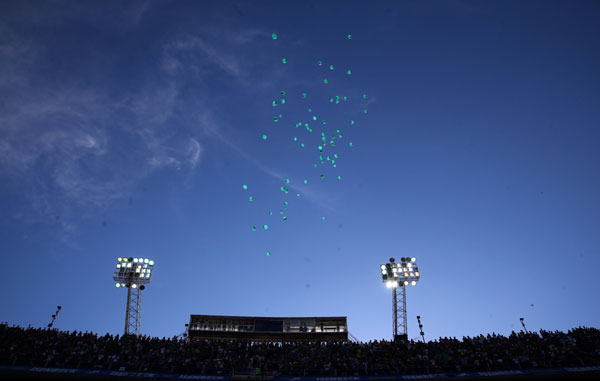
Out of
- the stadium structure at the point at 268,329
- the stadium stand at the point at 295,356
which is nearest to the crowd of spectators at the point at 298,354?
the stadium stand at the point at 295,356

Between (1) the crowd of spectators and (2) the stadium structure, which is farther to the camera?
(2) the stadium structure

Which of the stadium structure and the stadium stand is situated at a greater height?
the stadium structure

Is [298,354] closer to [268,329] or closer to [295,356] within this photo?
[295,356]

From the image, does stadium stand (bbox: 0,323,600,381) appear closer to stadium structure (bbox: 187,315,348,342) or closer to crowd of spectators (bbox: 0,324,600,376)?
crowd of spectators (bbox: 0,324,600,376)

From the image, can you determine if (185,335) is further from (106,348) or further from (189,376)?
(189,376)

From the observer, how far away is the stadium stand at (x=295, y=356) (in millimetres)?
29578

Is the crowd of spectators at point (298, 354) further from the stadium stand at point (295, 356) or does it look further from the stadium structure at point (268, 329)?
the stadium structure at point (268, 329)

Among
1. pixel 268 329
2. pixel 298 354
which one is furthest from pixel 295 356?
pixel 268 329

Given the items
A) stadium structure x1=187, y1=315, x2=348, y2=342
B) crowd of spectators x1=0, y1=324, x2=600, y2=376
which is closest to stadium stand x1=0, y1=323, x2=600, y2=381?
crowd of spectators x1=0, y1=324, x2=600, y2=376

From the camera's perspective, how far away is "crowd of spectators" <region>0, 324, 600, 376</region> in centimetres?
2975

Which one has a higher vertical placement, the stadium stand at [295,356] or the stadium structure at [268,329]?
the stadium structure at [268,329]

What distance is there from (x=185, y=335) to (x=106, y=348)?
10851 mm

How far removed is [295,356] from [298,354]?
47 centimetres

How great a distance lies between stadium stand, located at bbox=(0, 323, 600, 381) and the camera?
29578 mm
